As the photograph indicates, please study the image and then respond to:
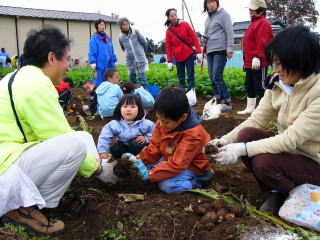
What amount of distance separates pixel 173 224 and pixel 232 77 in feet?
22.9

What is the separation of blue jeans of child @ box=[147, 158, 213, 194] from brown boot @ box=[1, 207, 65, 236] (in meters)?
0.96

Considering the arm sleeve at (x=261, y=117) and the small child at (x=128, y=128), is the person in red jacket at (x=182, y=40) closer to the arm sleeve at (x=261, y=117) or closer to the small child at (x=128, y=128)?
the small child at (x=128, y=128)

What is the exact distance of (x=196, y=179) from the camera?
2.88 metres

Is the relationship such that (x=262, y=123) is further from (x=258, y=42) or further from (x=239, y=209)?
(x=258, y=42)

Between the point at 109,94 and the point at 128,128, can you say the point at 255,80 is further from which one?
the point at 128,128

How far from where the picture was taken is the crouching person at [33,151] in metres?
2.00

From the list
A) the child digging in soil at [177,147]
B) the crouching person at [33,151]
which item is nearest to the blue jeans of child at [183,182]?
the child digging in soil at [177,147]

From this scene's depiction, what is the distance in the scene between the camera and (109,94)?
5938mm

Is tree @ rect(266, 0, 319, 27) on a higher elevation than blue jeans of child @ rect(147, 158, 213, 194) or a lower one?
higher

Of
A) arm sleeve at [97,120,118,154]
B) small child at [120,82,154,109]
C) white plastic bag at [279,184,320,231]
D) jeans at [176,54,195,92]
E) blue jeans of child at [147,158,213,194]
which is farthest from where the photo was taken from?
jeans at [176,54,195,92]

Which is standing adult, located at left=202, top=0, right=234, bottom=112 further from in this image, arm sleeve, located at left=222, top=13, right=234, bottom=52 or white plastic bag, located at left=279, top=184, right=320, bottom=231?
white plastic bag, located at left=279, top=184, right=320, bottom=231

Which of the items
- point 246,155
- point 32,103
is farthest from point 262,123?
point 32,103

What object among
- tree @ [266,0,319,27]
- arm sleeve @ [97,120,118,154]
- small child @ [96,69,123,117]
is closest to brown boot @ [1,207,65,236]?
arm sleeve @ [97,120,118,154]

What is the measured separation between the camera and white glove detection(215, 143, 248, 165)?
2.36 meters
